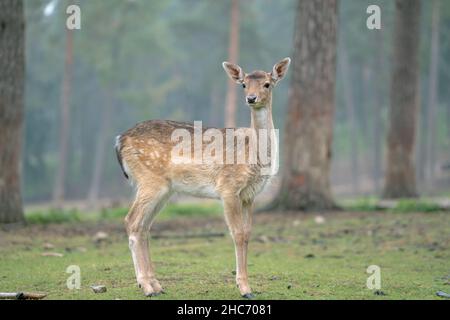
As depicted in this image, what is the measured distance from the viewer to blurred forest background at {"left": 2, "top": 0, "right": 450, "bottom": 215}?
1825 inches

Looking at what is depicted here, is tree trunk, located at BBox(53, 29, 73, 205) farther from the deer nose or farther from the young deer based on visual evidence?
the deer nose

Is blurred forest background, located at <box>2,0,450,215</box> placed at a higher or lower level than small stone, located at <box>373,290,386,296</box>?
higher

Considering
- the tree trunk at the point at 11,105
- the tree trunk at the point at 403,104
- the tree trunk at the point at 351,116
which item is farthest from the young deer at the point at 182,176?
the tree trunk at the point at 351,116

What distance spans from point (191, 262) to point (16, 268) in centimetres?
242

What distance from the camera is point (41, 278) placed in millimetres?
8273

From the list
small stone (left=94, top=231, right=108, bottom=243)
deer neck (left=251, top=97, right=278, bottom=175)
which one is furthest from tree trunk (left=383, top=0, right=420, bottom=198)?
deer neck (left=251, top=97, right=278, bottom=175)

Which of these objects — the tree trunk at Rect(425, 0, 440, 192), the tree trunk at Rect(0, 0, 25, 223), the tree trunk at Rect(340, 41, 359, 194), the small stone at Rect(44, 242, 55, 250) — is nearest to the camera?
the small stone at Rect(44, 242, 55, 250)

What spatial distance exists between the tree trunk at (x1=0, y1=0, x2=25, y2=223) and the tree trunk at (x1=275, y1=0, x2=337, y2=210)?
241 inches

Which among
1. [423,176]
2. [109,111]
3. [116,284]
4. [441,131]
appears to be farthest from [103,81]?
[116,284]

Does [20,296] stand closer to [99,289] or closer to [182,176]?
[99,289]

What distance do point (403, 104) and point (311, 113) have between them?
17.9ft

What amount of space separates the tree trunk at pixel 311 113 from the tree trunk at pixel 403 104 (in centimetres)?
452

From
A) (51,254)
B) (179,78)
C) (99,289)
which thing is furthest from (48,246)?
(179,78)
